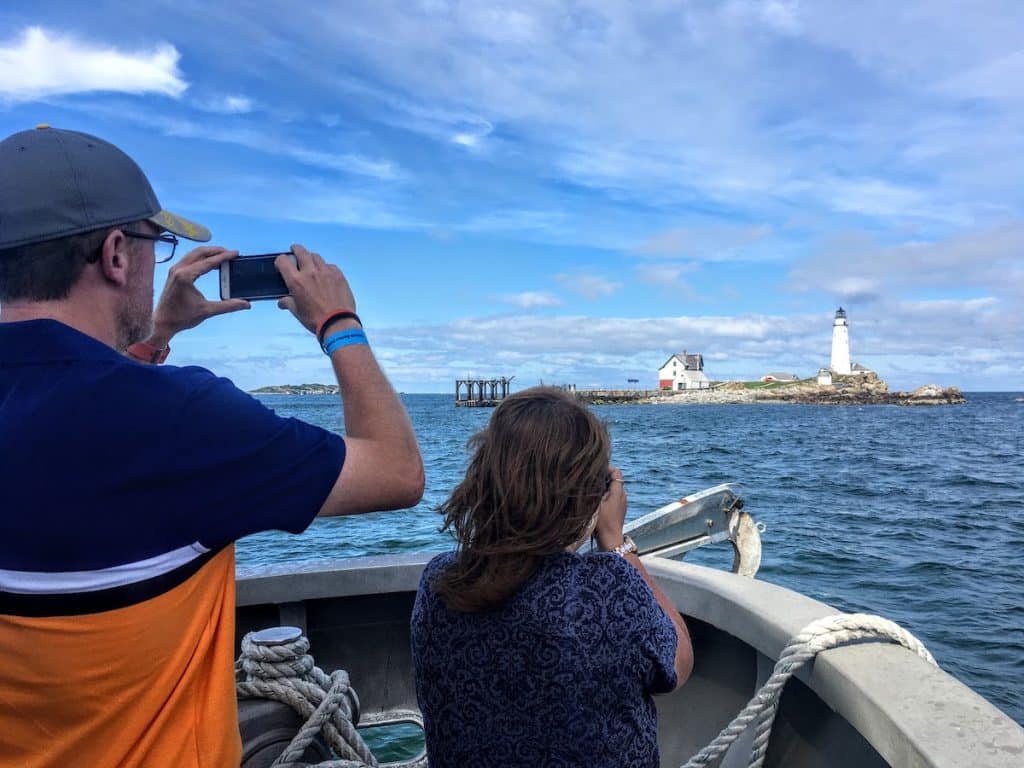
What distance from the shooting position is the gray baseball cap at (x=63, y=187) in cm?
120

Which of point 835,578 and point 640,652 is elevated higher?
point 640,652

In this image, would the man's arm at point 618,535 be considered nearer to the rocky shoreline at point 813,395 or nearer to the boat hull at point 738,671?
the boat hull at point 738,671

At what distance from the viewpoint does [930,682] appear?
70.6 inches

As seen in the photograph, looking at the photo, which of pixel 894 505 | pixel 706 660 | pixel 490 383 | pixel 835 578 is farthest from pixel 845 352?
pixel 706 660

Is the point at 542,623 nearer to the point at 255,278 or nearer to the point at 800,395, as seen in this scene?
the point at 255,278

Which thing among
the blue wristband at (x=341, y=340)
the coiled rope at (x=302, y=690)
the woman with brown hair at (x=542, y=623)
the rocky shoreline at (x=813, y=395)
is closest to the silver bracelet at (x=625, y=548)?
the woman with brown hair at (x=542, y=623)

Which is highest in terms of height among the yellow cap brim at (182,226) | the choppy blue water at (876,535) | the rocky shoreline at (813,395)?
the yellow cap brim at (182,226)

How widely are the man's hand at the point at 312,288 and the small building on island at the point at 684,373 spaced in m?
118

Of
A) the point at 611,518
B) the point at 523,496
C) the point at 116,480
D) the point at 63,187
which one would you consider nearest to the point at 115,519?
the point at 116,480

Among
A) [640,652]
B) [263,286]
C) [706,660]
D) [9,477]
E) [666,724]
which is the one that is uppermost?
[263,286]

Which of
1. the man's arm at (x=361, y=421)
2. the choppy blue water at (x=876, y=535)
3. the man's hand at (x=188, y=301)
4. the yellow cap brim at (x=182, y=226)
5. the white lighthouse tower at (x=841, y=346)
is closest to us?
the man's arm at (x=361, y=421)

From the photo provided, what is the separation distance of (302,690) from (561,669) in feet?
3.13

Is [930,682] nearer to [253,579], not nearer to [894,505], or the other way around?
[253,579]

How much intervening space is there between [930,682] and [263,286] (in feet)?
5.65
